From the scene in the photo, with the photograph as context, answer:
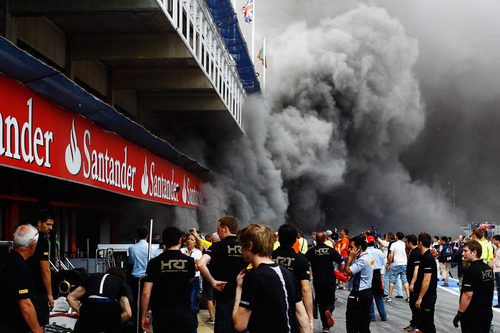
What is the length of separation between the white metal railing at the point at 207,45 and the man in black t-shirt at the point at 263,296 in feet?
29.8

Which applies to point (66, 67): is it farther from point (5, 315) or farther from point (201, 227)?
point (201, 227)

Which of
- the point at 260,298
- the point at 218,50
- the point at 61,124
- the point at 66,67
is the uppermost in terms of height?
the point at 218,50

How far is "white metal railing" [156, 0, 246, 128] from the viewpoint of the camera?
14.2 metres

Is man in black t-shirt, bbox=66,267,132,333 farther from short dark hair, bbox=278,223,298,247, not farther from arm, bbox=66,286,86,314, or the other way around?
short dark hair, bbox=278,223,298,247

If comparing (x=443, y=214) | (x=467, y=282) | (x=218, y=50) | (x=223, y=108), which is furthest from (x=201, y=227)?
(x=443, y=214)

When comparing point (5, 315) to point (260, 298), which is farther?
point (5, 315)

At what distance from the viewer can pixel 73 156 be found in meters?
10.3

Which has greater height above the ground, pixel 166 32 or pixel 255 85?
pixel 255 85

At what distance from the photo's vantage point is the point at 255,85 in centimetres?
3138

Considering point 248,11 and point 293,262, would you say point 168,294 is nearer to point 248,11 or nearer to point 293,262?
point 293,262

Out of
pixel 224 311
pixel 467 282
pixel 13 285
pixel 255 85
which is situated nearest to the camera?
pixel 13 285

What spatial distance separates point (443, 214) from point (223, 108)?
33.7 m

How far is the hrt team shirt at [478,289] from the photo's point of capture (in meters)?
6.66

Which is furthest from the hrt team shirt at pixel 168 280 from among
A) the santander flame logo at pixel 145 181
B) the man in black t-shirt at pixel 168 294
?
the santander flame logo at pixel 145 181
